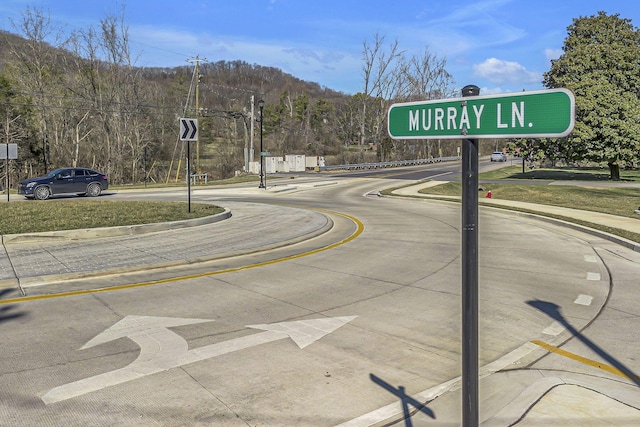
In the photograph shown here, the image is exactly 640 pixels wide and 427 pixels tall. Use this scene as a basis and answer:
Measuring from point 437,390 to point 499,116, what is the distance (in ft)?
9.63

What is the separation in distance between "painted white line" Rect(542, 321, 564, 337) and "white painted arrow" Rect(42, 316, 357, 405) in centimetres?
246

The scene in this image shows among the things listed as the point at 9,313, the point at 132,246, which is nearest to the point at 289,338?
the point at 9,313

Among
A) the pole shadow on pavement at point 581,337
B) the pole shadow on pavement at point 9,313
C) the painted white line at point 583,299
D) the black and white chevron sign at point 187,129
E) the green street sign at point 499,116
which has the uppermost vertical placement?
the black and white chevron sign at point 187,129

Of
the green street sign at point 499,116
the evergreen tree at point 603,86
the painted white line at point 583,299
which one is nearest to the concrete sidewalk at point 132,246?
the painted white line at point 583,299

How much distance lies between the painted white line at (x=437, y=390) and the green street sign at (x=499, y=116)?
2385 mm

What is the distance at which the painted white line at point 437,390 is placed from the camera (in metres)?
4.00

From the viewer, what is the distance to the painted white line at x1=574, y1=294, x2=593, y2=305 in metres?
7.57

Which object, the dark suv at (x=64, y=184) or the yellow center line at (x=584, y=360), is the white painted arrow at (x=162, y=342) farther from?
the dark suv at (x=64, y=184)

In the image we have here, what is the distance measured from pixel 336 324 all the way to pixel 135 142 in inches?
2087

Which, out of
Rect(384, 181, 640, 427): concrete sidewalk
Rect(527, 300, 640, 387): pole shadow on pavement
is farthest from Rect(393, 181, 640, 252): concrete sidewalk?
Rect(384, 181, 640, 427): concrete sidewalk

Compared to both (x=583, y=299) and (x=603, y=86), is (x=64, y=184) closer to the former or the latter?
(x=583, y=299)

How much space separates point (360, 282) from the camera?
28.7ft

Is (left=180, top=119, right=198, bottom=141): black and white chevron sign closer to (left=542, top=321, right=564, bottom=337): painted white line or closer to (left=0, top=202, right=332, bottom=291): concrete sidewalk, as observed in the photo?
(left=0, top=202, right=332, bottom=291): concrete sidewalk

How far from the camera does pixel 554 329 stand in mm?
6348
